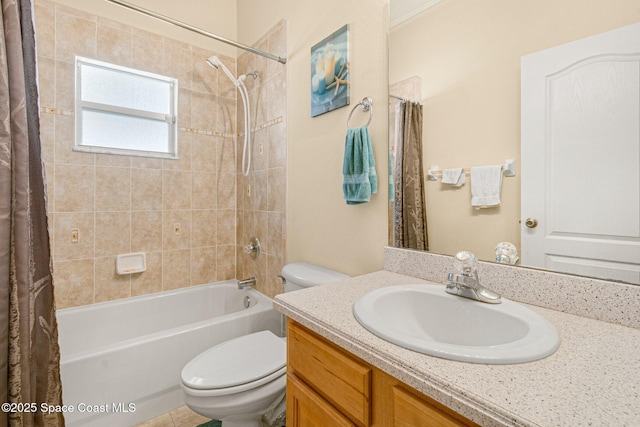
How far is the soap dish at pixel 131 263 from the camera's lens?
1.99 m

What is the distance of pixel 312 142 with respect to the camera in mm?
1671

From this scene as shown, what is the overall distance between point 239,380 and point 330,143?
116cm

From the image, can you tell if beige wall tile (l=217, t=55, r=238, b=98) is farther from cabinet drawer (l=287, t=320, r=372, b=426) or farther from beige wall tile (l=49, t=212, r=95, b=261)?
cabinet drawer (l=287, t=320, r=372, b=426)

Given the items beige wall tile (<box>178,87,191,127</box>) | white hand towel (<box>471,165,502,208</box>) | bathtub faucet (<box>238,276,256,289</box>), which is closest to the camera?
white hand towel (<box>471,165,502,208</box>)

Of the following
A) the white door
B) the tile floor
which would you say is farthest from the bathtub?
the white door

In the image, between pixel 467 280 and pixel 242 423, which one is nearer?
pixel 467 280

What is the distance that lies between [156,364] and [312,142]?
56.2 inches

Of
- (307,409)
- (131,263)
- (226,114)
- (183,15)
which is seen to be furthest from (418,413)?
(183,15)

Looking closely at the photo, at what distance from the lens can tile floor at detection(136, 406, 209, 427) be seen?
5.06ft

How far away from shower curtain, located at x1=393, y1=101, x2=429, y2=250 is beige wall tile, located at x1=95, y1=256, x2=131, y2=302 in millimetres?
1871

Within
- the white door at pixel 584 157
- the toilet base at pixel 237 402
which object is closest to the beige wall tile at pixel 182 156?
the toilet base at pixel 237 402

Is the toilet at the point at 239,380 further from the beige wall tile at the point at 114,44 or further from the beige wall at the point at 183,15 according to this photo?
the beige wall at the point at 183,15

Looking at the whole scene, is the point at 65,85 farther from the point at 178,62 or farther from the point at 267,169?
the point at 267,169

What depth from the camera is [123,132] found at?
2.05 metres
